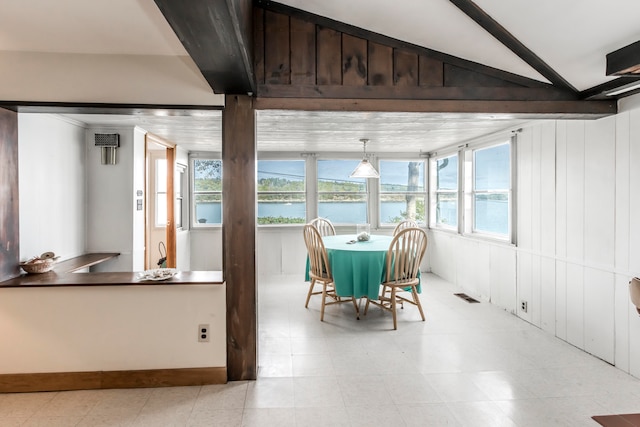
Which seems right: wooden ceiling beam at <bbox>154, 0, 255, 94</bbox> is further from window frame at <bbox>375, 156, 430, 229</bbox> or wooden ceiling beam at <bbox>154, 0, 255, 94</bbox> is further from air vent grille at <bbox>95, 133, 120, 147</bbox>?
window frame at <bbox>375, 156, 430, 229</bbox>

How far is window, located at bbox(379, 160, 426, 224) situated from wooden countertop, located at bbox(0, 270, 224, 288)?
4333 mm

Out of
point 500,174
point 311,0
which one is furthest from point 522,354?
point 311,0

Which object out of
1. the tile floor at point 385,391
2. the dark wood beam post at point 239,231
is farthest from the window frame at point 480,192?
the dark wood beam post at point 239,231

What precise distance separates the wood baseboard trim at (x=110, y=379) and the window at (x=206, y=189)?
395cm

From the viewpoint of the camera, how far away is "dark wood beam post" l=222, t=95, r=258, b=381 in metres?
2.63

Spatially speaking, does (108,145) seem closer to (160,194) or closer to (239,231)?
(160,194)

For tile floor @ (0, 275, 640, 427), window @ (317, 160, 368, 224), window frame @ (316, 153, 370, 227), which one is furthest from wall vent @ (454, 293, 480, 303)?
window @ (317, 160, 368, 224)

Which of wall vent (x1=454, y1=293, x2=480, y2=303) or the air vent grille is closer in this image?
the air vent grille

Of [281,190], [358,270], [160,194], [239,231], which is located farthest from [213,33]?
[281,190]

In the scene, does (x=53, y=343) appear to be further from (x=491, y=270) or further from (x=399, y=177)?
(x=399, y=177)

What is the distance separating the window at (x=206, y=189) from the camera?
6.43 m

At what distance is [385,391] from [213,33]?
7.81ft

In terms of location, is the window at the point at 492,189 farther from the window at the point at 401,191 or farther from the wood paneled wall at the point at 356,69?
the wood paneled wall at the point at 356,69

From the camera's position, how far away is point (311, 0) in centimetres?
238
